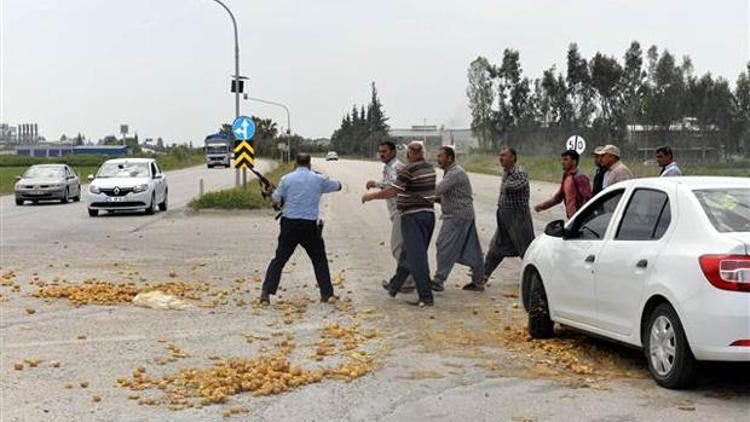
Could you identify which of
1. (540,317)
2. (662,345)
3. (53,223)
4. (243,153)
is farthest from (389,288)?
(243,153)

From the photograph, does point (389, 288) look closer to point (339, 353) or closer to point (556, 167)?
point (339, 353)

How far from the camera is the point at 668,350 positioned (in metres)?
6.66

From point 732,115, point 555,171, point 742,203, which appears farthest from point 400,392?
point 555,171

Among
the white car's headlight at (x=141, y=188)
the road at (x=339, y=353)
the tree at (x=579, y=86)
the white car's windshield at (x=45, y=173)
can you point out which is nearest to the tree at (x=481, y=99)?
the tree at (x=579, y=86)

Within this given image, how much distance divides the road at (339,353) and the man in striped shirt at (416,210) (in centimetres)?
45

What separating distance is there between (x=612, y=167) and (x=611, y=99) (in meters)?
59.3

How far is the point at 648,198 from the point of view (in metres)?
7.43

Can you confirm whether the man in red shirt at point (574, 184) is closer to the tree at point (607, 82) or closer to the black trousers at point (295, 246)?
the black trousers at point (295, 246)

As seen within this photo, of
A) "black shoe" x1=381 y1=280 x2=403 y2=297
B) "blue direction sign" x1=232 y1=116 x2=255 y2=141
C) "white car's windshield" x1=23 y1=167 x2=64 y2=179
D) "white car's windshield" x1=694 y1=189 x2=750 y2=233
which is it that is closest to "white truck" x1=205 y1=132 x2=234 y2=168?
"white car's windshield" x1=23 y1=167 x2=64 y2=179

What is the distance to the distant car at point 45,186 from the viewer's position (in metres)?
33.2

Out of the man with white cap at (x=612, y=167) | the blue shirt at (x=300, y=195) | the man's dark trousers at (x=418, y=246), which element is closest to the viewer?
the man's dark trousers at (x=418, y=246)

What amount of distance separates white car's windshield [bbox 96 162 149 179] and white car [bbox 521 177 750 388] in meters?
20.7

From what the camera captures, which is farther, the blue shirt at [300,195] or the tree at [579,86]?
the tree at [579,86]

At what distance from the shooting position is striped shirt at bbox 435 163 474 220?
11625 millimetres
